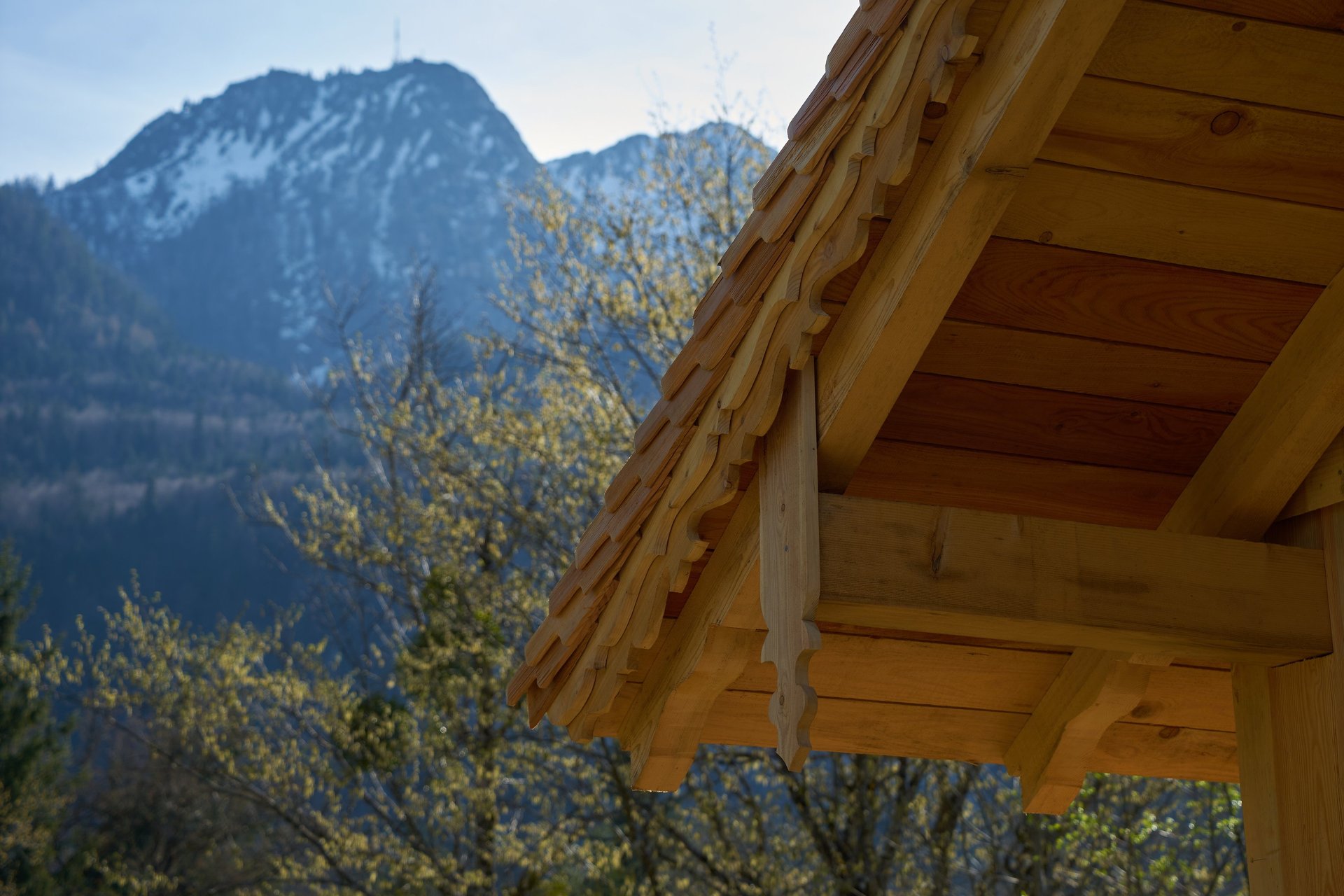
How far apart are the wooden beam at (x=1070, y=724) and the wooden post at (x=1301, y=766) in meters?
0.18

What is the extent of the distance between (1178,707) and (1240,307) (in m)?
0.84

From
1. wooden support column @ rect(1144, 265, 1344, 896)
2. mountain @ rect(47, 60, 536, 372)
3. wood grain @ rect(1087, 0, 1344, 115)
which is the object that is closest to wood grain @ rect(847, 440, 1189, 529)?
wooden support column @ rect(1144, 265, 1344, 896)

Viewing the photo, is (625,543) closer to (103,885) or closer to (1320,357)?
(1320,357)

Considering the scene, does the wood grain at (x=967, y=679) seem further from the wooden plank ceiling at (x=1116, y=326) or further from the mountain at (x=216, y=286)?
the mountain at (x=216, y=286)

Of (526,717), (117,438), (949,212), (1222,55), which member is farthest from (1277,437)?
(117,438)

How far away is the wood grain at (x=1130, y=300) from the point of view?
5.45 feet

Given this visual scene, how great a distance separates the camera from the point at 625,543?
1.94 metres

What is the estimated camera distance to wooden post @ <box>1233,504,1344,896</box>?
1.66 metres

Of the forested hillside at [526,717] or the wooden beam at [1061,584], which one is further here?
the forested hillside at [526,717]

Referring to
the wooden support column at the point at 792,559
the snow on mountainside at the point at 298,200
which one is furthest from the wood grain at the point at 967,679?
the snow on mountainside at the point at 298,200

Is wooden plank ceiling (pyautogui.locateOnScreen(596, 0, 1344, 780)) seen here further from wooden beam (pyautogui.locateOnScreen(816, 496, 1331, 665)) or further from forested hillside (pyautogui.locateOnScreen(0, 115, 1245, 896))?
forested hillside (pyautogui.locateOnScreen(0, 115, 1245, 896))

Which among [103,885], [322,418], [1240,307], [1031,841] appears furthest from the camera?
[322,418]

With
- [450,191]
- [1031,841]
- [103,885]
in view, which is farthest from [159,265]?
[1031,841]

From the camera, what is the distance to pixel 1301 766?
5.66 feet
